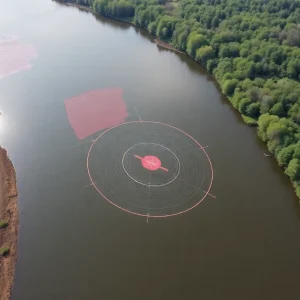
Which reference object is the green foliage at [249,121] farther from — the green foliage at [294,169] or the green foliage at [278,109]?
the green foliage at [294,169]

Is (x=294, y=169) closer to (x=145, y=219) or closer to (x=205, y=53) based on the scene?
(x=145, y=219)

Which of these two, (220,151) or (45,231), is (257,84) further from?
(45,231)

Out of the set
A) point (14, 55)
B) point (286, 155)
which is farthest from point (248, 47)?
point (14, 55)

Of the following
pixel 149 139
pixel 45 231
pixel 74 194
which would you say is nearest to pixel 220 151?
pixel 149 139

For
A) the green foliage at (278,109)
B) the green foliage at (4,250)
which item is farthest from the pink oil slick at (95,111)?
the green foliage at (278,109)

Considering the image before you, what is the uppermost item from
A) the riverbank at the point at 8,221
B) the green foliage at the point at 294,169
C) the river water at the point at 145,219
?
the green foliage at the point at 294,169

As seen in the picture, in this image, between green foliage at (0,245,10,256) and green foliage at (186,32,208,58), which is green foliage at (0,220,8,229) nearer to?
green foliage at (0,245,10,256)

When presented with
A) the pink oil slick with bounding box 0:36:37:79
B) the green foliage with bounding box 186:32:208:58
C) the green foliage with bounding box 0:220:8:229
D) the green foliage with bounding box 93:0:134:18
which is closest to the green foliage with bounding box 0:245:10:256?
the green foliage with bounding box 0:220:8:229
